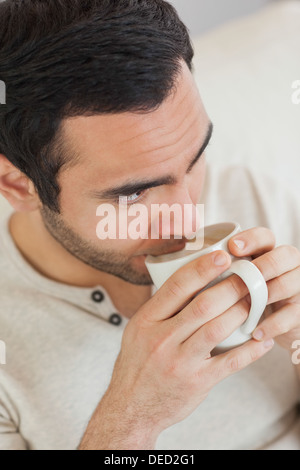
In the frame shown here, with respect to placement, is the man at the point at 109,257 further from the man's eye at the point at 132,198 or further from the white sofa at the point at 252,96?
the white sofa at the point at 252,96

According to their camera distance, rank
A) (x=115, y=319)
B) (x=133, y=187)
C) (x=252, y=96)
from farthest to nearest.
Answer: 1. (x=252, y=96)
2. (x=115, y=319)
3. (x=133, y=187)

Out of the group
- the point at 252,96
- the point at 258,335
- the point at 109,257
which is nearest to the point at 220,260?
the point at 258,335

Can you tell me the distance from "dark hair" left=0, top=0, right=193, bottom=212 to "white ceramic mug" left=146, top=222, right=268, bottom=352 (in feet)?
0.70

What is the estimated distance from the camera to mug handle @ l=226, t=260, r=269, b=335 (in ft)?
2.47

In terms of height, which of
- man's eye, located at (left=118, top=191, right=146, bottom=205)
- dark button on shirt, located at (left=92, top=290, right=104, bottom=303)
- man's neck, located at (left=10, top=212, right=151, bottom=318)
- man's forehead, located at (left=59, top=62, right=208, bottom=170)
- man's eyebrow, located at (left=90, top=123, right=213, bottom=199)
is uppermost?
man's forehead, located at (left=59, top=62, right=208, bottom=170)

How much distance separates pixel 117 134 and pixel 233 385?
565mm

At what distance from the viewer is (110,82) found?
0.80 metres

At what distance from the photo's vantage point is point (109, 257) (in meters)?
1.01

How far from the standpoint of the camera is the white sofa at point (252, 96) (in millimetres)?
1419

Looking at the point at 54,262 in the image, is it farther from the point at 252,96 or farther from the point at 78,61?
the point at 252,96

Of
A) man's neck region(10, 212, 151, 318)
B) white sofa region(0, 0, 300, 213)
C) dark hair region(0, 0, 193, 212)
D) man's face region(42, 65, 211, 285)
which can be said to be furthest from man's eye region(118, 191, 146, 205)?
white sofa region(0, 0, 300, 213)

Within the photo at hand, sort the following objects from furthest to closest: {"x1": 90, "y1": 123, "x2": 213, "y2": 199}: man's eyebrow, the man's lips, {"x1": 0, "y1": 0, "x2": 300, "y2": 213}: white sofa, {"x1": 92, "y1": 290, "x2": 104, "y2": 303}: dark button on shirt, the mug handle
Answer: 1. {"x1": 0, "y1": 0, "x2": 300, "y2": 213}: white sofa
2. {"x1": 92, "y1": 290, "x2": 104, "y2": 303}: dark button on shirt
3. the man's lips
4. {"x1": 90, "y1": 123, "x2": 213, "y2": 199}: man's eyebrow
5. the mug handle

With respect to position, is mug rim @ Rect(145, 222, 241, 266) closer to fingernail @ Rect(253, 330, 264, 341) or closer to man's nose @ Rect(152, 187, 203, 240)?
man's nose @ Rect(152, 187, 203, 240)

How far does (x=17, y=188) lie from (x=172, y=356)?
39 centimetres
